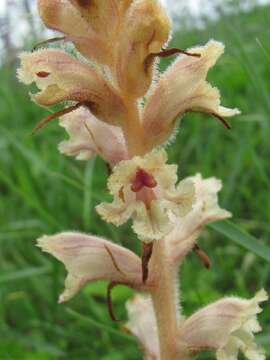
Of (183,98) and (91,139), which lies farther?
(91,139)

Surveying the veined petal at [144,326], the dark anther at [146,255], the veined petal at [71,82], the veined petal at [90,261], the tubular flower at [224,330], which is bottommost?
the veined petal at [144,326]

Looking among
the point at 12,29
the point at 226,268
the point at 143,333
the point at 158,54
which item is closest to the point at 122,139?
the point at 158,54

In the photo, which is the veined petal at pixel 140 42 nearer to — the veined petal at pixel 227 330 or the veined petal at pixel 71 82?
the veined petal at pixel 71 82

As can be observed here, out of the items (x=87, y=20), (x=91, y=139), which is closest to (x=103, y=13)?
(x=87, y=20)

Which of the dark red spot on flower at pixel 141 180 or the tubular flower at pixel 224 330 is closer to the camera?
the dark red spot on flower at pixel 141 180

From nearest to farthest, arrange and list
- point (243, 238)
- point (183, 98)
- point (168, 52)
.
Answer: point (168, 52)
point (183, 98)
point (243, 238)

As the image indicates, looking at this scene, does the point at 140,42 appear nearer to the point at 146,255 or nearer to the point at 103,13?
the point at 103,13

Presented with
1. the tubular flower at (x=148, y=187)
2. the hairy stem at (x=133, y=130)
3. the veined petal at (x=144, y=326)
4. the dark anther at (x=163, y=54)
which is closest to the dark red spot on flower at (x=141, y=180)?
Result: the tubular flower at (x=148, y=187)

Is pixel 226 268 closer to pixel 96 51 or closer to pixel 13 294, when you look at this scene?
pixel 13 294
